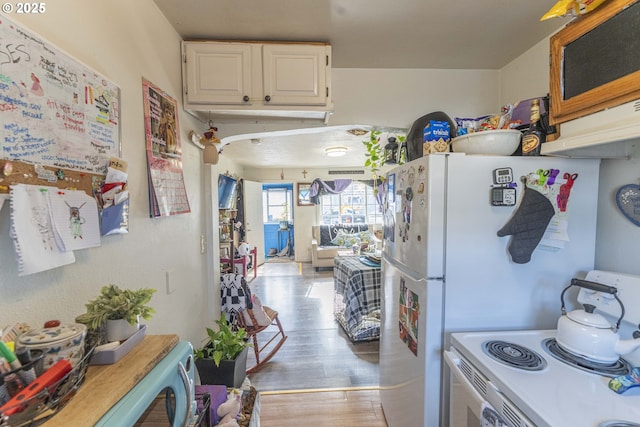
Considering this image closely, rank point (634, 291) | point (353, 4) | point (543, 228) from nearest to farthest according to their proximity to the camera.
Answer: point (634, 291), point (543, 228), point (353, 4)

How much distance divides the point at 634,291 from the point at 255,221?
5612mm

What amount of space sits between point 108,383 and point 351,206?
6.48 m

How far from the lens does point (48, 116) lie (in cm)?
71

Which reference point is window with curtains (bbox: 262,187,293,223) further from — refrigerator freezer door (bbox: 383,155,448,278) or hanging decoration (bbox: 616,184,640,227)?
hanging decoration (bbox: 616,184,640,227)

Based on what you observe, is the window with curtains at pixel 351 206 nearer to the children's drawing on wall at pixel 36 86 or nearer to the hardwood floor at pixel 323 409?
the hardwood floor at pixel 323 409

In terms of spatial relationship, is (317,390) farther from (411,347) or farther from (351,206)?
(351,206)

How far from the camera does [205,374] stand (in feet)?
5.37

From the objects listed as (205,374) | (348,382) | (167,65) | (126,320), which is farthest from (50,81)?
(348,382)

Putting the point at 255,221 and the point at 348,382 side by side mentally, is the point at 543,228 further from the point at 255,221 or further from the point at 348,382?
the point at 255,221

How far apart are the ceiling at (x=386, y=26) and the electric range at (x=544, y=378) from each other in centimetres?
130

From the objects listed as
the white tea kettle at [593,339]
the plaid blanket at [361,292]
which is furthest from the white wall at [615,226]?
the plaid blanket at [361,292]

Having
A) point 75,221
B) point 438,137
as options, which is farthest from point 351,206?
point 75,221

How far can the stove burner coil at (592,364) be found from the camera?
857 millimetres

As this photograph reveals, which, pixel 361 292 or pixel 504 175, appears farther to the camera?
pixel 361 292
